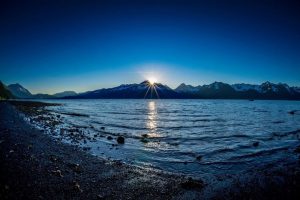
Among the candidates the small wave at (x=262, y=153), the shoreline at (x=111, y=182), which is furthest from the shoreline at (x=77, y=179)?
the small wave at (x=262, y=153)

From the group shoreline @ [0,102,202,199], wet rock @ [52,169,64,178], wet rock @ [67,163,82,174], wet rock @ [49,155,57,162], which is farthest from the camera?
wet rock @ [49,155,57,162]

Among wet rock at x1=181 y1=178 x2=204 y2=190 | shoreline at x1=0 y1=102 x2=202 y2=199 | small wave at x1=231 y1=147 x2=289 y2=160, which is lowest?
small wave at x1=231 y1=147 x2=289 y2=160

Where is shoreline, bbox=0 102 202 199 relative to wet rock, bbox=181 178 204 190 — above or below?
above

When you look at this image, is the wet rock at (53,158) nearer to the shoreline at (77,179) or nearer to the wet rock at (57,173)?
the shoreline at (77,179)

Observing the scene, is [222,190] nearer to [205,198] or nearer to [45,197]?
[205,198]

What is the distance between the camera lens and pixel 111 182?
10797 mm

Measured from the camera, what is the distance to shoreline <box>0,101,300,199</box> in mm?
9297

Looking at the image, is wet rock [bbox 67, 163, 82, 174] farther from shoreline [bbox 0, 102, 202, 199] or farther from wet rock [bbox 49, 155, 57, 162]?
wet rock [bbox 49, 155, 57, 162]

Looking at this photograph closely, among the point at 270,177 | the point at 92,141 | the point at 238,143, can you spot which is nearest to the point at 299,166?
the point at 270,177

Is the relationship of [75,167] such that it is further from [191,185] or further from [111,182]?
[191,185]

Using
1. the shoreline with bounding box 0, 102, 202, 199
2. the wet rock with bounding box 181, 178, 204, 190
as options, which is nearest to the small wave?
the wet rock with bounding box 181, 178, 204, 190

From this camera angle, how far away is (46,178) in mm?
10461

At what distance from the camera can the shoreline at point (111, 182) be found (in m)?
9.30

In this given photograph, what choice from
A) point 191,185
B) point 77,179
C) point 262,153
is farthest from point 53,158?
point 262,153
